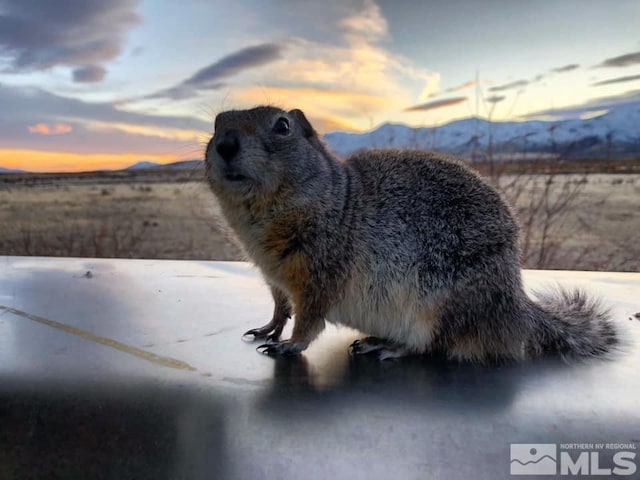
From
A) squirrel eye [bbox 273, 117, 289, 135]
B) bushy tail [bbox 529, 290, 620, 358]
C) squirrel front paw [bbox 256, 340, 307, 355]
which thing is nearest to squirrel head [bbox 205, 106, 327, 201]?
squirrel eye [bbox 273, 117, 289, 135]

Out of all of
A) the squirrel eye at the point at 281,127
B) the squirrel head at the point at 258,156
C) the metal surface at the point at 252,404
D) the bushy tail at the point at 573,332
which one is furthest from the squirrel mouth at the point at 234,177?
the bushy tail at the point at 573,332

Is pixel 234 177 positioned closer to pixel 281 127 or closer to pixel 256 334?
pixel 281 127

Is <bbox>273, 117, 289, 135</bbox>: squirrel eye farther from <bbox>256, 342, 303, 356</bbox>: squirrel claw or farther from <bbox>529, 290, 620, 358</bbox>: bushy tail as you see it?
<bbox>529, 290, 620, 358</bbox>: bushy tail

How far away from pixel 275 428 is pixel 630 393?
715 millimetres

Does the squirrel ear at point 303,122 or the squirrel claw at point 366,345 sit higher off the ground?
the squirrel ear at point 303,122

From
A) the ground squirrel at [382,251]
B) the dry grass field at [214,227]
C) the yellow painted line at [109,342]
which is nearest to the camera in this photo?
the yellow painted line at [109,342]

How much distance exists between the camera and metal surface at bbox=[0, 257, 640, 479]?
0.83 metres

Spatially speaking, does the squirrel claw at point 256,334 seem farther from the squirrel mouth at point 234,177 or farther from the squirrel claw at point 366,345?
the squirrel mouth at point 234,177

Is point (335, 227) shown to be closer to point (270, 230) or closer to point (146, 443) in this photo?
point (270, 230)

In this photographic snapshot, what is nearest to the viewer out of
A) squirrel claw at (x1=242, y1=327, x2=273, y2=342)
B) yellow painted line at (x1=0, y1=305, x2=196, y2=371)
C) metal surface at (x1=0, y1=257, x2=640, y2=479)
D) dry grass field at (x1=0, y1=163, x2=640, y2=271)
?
metal surface at (x1=0, y1=257, x2=640, y2=479)

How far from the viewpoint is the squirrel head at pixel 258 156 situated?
1.29 meters

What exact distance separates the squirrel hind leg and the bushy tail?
0.33 metres

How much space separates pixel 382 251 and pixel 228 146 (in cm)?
A: 44

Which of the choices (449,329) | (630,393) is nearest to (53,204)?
(449,329)
